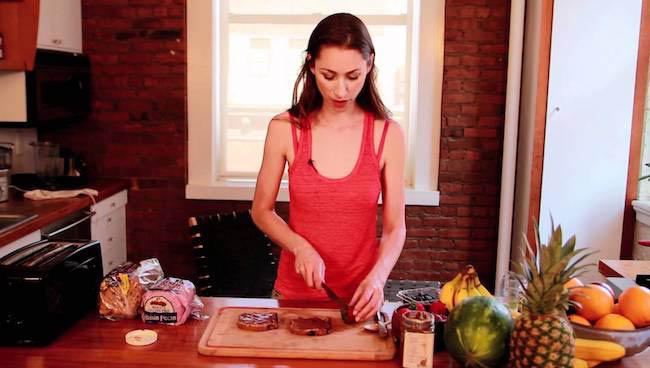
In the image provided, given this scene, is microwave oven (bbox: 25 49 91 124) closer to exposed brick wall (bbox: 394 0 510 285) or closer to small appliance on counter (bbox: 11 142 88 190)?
small appliance on counter (bbox: 11 142 88 190)

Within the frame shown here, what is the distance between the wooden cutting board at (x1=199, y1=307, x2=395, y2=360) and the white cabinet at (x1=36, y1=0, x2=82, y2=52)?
243cm

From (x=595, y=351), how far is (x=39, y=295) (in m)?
1.33

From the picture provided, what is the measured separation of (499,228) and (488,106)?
76cm

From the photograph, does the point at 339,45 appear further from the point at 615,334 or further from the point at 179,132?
the point at 179,132

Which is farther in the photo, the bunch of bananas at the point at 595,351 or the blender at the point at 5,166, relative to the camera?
the blender at the point at 5,166

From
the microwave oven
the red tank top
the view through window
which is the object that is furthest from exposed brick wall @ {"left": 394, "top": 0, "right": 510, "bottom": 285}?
the microwave oven

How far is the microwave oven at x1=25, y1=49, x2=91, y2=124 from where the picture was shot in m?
3.26

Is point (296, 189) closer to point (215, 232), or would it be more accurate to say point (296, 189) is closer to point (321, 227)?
point (321, 227)

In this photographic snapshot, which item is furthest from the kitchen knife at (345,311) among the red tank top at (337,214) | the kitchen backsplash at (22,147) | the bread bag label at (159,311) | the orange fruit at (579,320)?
the kitchen backsplash at (22,147)

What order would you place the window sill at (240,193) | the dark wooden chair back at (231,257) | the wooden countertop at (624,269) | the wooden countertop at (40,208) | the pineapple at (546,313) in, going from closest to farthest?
the pineapple at (546,313) < the wooden countertop at (624,269) < the wooden countertop at (40,208) < the dark wooden chair back at (231,257) < the window sill at (240,193)

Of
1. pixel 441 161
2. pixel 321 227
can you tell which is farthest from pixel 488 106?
pixel 321 227

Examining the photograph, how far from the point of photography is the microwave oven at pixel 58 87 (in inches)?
128

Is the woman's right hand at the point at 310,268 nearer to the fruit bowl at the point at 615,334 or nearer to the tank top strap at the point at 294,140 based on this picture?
the tank top strap at the point at 294,140

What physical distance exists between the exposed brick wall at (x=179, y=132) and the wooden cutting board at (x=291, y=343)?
2.34m
